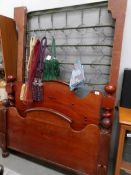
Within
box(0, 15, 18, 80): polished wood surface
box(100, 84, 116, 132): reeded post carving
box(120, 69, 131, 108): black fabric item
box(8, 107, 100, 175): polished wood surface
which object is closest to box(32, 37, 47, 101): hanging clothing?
box(8, 107, 100, 175): polished wood surface

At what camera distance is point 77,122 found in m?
1.43

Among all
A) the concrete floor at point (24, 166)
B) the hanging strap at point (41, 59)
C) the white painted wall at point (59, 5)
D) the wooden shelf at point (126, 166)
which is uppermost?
the white painted wall at point (59, 5)

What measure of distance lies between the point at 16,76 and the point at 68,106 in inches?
26.3

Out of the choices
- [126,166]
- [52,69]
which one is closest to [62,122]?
[52,69]

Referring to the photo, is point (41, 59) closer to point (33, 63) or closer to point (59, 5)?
point (33, 63)

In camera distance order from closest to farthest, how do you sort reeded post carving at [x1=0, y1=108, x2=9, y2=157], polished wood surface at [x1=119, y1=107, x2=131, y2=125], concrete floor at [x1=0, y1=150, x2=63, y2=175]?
polished wood surface at [x1=119, y1=107, x2=131, y2=125] → concrete floor at [x1=0, y1=150, x2=63, y2=175] → reeded post carving at [x1=0, y1=108, x2=9, y2=157]

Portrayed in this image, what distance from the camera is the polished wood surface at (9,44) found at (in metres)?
1.62

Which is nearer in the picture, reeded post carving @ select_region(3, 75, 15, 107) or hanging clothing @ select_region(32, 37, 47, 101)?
hanging clothing @ select_region(32, 37, 47, 101)

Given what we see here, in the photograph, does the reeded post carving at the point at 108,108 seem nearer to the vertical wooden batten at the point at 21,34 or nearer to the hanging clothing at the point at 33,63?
the hanging clothing at the point at 33,63

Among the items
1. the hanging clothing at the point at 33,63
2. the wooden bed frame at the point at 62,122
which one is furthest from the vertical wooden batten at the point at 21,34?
the hanging clothing at the point at 33,63

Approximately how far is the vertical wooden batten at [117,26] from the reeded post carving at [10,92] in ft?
2.96

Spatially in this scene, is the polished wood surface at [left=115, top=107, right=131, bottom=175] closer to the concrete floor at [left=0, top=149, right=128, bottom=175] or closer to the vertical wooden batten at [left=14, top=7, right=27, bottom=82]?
the concrete floor at [left=0, top=149, right=128, bottom=175]

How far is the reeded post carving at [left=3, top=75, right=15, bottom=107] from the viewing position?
164 centimetres

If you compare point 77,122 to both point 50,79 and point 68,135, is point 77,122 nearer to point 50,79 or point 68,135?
point 68,135
